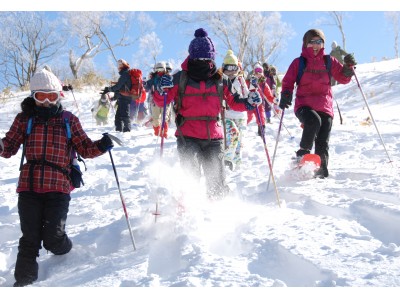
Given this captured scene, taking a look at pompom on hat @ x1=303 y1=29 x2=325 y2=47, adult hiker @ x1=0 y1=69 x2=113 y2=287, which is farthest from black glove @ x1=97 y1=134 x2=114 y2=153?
pompom on hat @ x1=303 y1=29 x2=325 y2=47

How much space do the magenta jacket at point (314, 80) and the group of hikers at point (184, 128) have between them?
0.04 feet

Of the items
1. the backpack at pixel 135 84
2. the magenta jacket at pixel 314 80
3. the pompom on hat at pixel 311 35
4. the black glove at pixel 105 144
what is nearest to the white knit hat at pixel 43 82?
the black glove at pixel 105 144

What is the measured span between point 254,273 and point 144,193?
2757mm

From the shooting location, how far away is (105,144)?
3.36 meters

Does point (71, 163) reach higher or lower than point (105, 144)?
lower

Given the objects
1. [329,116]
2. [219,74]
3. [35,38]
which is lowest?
[329,116]

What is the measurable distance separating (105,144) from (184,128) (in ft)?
3.74

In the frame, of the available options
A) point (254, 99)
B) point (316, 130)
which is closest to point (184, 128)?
point (254, 99)

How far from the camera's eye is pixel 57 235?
10.4 feet

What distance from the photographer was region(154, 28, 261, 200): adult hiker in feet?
13.6

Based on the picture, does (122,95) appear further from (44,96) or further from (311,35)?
(44,96)
